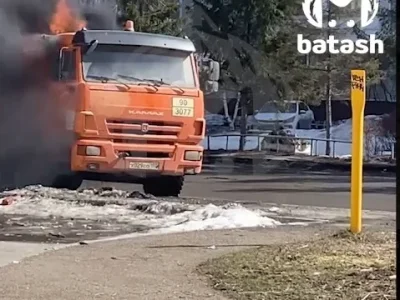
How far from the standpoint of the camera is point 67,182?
717 inches

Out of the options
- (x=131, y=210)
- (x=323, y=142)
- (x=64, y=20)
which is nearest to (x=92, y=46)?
(x=64, y=20)

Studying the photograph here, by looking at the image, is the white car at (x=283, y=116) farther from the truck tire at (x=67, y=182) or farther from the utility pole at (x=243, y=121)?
the truck tire at (x=67, y=182)

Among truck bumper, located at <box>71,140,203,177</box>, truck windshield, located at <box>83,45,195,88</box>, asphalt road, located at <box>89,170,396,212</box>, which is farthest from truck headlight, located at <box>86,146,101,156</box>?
asphalt road, located at <box>89,170,396,212</box>

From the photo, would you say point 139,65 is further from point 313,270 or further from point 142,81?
point 313,270

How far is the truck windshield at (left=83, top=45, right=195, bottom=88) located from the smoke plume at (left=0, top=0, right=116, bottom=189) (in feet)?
3.39

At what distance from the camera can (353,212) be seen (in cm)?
1155

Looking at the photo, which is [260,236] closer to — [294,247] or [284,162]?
[294,247]

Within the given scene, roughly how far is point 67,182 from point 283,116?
26326 millimetres

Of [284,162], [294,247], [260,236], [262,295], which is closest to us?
[262,295]

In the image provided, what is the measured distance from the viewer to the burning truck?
55.0ft

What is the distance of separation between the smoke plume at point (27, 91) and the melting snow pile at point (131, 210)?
2.39 feet

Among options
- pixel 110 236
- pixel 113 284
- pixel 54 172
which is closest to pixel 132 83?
pixel 54 172

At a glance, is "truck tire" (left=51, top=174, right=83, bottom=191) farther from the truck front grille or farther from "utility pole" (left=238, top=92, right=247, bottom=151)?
"utility pole" (left=238, top=92, right=247, bottom=151)

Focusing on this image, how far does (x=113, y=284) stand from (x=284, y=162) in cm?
2317
